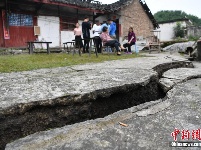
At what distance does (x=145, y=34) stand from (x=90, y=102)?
17.5 metres

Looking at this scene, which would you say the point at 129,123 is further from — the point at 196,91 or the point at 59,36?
the point at 59,36

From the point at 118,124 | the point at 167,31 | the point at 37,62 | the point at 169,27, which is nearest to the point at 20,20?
the point at 37,62

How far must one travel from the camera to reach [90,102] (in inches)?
90.4

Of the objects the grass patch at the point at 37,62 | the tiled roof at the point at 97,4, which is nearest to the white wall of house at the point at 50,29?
the tiled roof at the point at 97,4

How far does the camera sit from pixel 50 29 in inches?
475

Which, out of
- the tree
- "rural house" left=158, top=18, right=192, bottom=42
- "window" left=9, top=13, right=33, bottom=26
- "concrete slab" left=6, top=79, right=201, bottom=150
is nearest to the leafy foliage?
"rural house" left=158, top=18, right=192, bottom=42

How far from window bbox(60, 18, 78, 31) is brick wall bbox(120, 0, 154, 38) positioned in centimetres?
439

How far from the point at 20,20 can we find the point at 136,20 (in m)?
10.1

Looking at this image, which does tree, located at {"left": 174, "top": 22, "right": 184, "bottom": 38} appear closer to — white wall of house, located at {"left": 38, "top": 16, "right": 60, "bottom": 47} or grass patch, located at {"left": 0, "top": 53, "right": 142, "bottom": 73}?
white wall of house, located at {"left": 38, "top": 16, "right": 60, "bottom": 47}

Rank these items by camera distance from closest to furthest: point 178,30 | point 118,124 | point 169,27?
point 118,124 → point 178,30 → point 169,27

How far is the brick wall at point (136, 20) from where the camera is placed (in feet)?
53.5

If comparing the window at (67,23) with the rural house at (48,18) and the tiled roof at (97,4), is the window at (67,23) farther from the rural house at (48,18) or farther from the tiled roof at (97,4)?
the tiled roof at (97,4)

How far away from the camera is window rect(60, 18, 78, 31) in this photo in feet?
41.7

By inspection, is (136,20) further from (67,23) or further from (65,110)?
(65,110)
